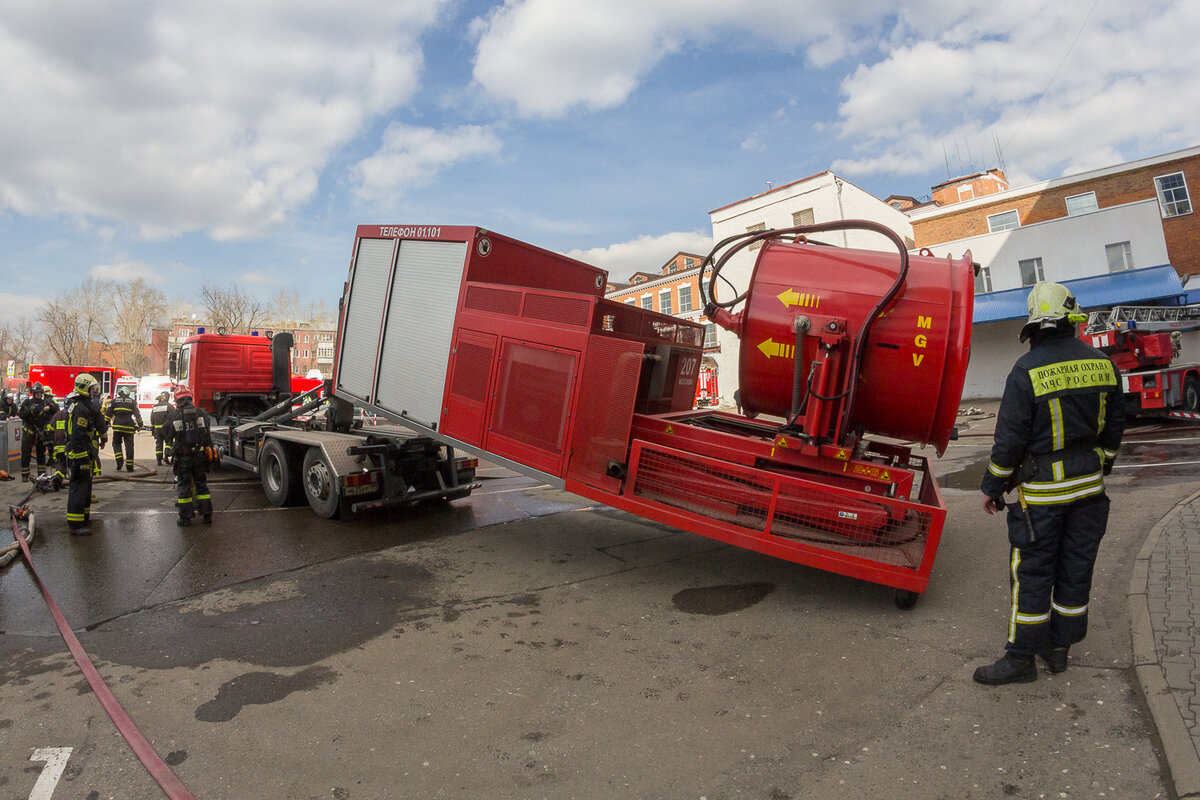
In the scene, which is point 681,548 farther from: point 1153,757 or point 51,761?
point 51,761

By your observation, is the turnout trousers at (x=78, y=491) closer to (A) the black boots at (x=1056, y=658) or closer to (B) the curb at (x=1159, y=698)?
(A) the black boots at (x=1056, y=658)

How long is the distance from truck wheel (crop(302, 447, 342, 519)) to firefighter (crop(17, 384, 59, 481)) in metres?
7.41

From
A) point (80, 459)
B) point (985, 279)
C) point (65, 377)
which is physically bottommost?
point (65, 377)

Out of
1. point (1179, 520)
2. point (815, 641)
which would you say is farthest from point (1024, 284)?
point (815, 641)

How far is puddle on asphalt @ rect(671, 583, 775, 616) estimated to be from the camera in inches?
196

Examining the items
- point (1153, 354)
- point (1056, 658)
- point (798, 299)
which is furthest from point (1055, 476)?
point (1153, 354)

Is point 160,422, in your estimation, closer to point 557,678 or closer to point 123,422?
point 123,422

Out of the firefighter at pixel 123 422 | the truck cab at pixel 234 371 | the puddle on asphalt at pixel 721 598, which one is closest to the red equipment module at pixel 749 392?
the puddle on asphalt at pixel 721 598

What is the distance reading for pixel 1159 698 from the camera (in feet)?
10.3

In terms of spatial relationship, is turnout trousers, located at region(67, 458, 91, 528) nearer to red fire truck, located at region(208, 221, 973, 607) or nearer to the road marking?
red fire truck, located at region(208, 221, 973, 607)

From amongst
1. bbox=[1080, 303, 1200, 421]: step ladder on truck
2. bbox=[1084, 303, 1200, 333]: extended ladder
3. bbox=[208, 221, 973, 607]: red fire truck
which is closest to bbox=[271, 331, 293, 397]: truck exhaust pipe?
bbox=[208, 221, 973, 607]: red fire truck

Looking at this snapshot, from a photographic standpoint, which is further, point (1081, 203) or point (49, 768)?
point (1081, 203)

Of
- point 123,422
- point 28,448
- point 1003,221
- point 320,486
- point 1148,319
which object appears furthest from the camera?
point 1003,221

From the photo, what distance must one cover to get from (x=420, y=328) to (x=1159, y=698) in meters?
6.39
